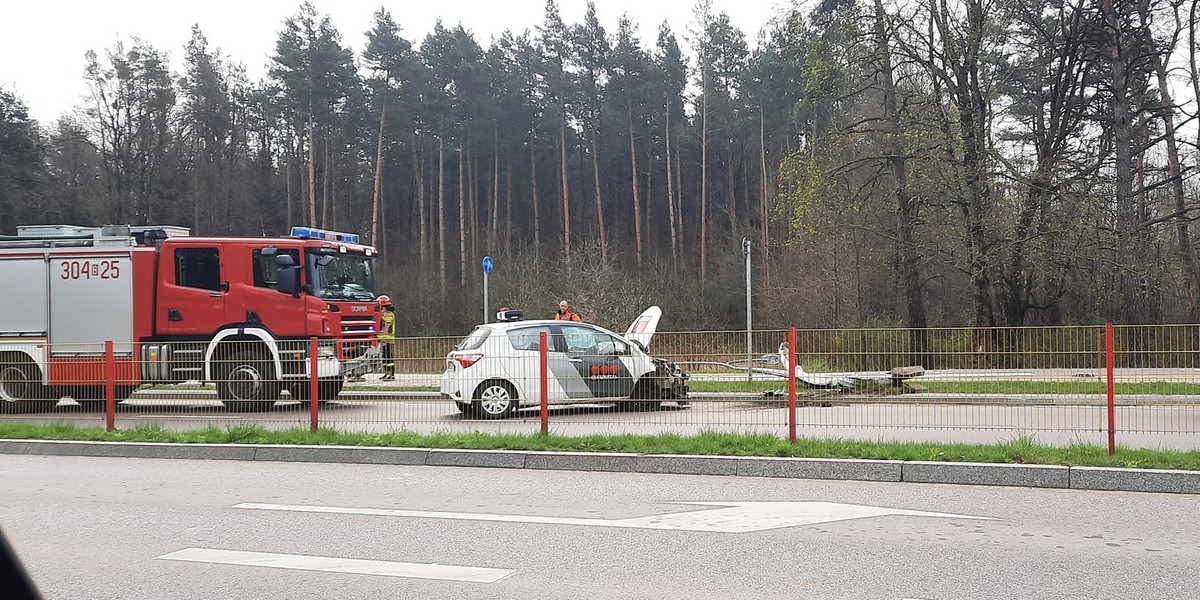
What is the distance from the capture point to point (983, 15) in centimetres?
2767

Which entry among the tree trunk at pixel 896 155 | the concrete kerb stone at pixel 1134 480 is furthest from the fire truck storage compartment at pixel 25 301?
the tree trunk at pixel 896 155

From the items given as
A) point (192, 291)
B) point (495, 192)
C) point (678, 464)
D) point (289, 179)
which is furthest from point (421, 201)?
point (678, 464)

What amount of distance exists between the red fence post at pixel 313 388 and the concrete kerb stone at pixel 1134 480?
8.23 m

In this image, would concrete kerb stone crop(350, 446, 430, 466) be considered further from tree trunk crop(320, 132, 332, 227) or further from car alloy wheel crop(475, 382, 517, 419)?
tree trunk crop(320, 132, 332, 227)

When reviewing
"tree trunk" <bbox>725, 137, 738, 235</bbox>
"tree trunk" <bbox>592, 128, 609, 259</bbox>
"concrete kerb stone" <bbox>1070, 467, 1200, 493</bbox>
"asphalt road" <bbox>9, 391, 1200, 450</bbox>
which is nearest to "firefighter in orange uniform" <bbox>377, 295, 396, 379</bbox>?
"asphalt road" <bbox>9, 391, 1200, 450</bbox>

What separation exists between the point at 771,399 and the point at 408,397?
14.6 ft

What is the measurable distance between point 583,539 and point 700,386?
16.4ft

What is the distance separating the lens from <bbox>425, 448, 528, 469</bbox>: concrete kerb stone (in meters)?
10.7

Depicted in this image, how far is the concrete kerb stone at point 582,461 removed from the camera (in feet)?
33.8

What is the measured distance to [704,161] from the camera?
53156mm

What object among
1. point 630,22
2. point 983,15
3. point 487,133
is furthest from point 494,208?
point 983,15

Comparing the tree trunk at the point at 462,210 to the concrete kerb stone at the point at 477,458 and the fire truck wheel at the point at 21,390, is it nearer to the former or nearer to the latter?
the fire truck wheel at the point at 21,390

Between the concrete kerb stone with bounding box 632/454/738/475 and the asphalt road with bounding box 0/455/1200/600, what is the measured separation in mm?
245

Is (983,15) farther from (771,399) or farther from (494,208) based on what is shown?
(494,208)
